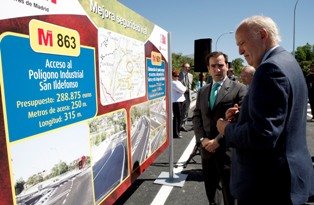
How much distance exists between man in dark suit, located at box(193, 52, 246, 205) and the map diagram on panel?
81 centimetres

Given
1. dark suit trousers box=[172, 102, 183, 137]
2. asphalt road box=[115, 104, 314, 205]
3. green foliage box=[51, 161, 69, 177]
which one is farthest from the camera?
dark suit trousers box=[172, 102, 183, 137]

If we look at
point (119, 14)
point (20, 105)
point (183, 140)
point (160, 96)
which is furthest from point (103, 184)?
point (183, 140)

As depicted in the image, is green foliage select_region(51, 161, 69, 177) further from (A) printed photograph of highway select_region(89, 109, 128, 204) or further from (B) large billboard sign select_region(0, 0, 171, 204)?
(A) printed photograph of highway select_region(89, 109, 128, 204)

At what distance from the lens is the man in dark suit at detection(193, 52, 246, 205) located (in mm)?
3635

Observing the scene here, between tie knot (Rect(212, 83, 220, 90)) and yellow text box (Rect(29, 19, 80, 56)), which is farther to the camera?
tie knot (Rect(212, 83, 220, 90))

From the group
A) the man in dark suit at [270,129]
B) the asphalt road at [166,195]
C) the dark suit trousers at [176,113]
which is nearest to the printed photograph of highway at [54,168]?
the man in dark suit at [270,129]

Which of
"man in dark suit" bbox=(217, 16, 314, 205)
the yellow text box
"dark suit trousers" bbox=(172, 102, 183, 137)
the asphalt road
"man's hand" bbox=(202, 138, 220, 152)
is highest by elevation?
the yellow text box

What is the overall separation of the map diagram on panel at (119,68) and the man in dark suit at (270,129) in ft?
4.28

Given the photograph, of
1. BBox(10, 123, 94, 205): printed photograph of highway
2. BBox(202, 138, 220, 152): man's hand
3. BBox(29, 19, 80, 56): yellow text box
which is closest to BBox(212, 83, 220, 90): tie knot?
BBox(202, 138, 220, 152): man's hand

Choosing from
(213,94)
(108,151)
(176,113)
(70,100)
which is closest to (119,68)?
(108,151)

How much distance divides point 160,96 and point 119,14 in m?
1.89

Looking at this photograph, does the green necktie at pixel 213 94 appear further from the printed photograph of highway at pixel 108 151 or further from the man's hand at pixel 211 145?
the printed photograph of highway at pixel 108 151

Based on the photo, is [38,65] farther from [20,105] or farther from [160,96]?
[160,96]

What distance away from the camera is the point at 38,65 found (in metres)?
2.06
